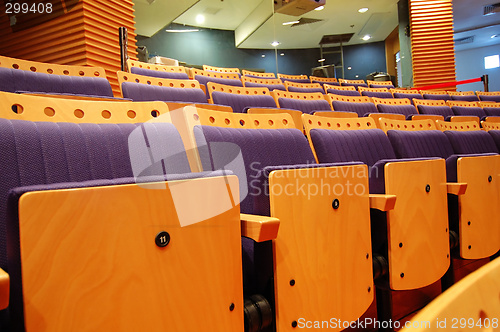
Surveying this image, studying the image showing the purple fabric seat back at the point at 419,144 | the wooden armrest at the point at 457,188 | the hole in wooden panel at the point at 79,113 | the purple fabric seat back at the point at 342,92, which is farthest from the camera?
the purple fabric seat back at the point at 342,92

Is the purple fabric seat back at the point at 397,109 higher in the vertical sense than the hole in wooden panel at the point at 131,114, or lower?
higher

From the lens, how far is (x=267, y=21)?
3727 millimetres

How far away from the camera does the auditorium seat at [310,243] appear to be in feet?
1.08

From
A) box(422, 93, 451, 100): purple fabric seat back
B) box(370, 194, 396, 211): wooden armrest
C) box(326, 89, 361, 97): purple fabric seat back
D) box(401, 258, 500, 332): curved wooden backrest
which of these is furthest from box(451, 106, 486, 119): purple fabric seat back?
box(401, 258, 500, 332): curved wooden backrest

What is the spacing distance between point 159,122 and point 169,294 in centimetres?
26

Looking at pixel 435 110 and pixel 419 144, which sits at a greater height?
pixel 435 110

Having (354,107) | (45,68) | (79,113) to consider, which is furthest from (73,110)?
(354,107)

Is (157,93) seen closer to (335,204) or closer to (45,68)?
(45,68)

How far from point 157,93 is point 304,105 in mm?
497

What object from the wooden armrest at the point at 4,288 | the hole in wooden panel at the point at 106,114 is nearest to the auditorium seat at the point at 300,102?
the hole in wooden panel at the point at 106,114

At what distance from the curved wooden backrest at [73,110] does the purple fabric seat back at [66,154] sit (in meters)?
0.03

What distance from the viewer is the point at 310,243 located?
1.14ft

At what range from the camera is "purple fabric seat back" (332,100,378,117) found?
133 centimetres

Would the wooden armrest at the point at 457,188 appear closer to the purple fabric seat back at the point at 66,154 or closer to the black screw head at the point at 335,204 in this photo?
the black screw head at the point at 335,204
